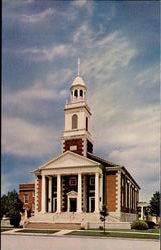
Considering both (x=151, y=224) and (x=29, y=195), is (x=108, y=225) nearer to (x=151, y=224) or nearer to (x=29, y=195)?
(x=29, y=195)

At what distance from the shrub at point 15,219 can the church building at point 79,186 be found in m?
0.78

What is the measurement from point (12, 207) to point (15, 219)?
2.50ft

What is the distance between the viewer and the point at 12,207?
7.12 metres

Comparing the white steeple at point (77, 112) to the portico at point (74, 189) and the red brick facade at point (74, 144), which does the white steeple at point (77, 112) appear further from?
the portico at point (74, 189)

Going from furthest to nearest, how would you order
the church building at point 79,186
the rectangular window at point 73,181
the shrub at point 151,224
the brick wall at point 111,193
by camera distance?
the rectangular window at point 73,181 < the brick wall at point 111,193 < the church building at point 79,186 < the shrub at point 151,224

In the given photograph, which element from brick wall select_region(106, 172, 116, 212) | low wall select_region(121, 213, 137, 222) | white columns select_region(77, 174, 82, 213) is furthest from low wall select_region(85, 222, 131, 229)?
white columns select_region(77, 174, 82, 213)

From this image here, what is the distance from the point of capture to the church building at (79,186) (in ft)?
26.5

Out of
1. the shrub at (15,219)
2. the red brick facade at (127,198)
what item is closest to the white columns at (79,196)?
the red brick facade at (127,198)

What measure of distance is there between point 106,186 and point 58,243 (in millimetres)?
4139

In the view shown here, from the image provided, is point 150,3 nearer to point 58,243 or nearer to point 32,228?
point 58,243

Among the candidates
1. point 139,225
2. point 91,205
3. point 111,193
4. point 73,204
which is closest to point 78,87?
point 139,225

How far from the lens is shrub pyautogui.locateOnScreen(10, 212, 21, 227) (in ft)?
24.2

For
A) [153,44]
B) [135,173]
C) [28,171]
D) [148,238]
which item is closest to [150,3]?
[153,44]

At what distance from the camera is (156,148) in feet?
19.1
